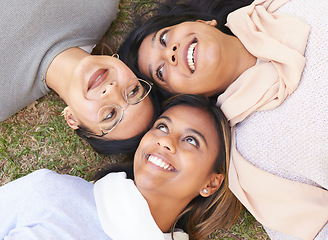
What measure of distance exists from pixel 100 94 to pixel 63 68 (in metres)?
0.39

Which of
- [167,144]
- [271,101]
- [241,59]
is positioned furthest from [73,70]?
[271,101]

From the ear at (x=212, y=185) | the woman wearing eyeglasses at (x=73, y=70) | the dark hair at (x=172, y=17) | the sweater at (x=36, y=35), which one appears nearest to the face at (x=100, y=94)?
the woman wearing eyeglasses at (x=73, y=70)

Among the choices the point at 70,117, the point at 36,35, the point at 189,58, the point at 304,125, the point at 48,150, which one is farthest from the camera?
the point at 48,150

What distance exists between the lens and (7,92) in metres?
2.11

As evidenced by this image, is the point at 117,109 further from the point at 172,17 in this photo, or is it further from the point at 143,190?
the point at 172,17

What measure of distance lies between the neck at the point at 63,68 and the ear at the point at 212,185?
92 centimetres

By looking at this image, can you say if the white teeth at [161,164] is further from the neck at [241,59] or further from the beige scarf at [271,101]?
the neck at [241,59]

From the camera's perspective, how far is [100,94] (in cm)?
182

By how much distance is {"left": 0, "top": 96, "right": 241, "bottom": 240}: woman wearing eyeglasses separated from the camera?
1.82 meters

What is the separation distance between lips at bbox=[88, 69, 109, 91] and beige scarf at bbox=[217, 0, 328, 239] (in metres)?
0.65

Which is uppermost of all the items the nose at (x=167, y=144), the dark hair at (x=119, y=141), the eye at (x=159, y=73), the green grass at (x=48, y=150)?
the eye at (x=159, y=73)

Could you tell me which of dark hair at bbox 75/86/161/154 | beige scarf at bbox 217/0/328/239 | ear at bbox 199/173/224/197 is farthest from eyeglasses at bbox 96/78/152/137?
ear at bbox 199/173/224/197

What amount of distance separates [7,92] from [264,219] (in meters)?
1.61

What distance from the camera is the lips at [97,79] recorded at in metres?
1.85
